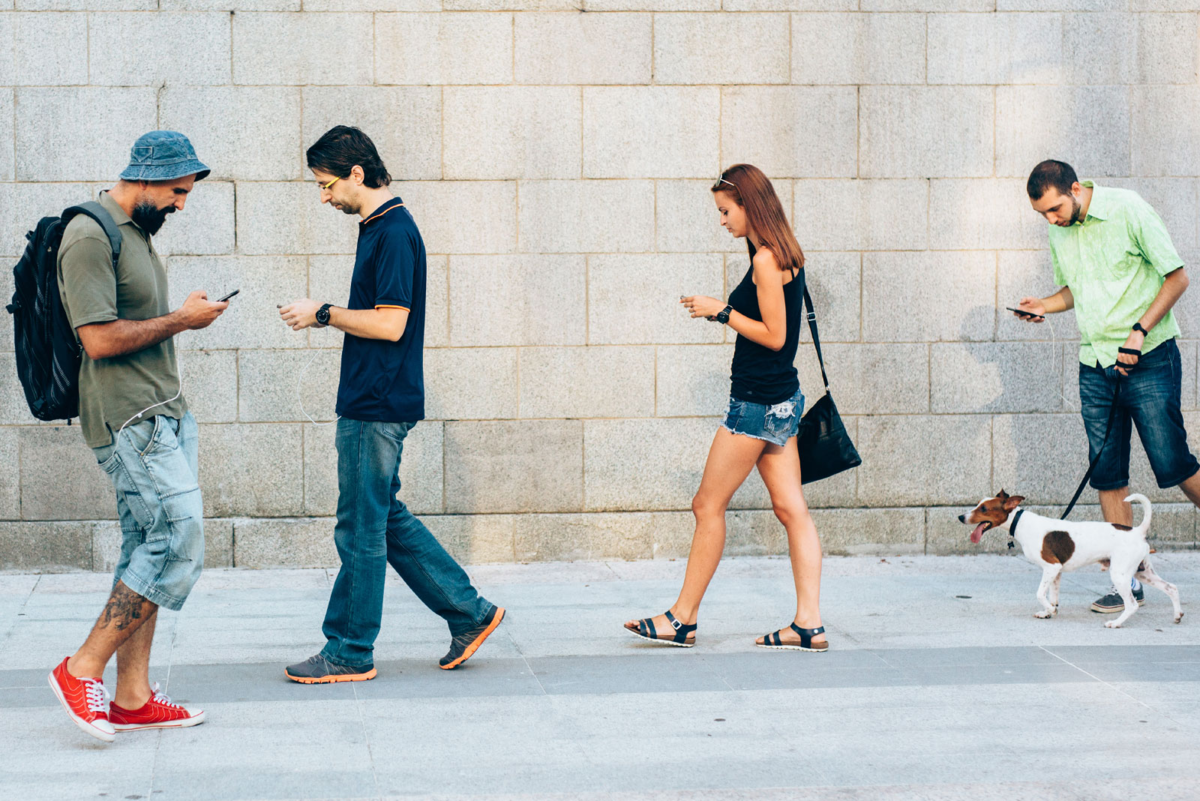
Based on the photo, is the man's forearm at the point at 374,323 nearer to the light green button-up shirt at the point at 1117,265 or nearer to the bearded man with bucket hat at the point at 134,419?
the bearded man with bucket hat at the point at 134,419

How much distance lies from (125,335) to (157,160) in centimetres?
57

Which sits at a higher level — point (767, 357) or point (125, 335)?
point (125, 335)

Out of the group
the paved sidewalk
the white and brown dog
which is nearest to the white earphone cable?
the paved sidewalk

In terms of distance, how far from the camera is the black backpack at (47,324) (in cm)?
386

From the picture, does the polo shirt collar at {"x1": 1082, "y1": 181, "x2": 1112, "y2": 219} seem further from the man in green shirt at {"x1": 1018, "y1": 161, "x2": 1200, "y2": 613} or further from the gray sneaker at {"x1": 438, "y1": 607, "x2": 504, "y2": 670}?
the gray sneaker at {"x1": 438, "y1": 607, "x2": 504, "y2": 670}

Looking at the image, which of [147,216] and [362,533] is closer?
[147,216]

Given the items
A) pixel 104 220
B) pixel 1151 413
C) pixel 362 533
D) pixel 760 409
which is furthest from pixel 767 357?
pixel 104 220

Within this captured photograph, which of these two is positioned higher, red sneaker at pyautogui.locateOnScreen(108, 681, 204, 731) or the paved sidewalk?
red sneaker at pyautogui.locateOnScreen(108, 681, 204, 731)

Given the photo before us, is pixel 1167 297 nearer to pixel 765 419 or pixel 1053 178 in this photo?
pixel 1053 178

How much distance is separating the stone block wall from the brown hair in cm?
179

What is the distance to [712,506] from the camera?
4.96m

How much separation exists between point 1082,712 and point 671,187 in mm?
3402

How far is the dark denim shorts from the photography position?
5.54 metres

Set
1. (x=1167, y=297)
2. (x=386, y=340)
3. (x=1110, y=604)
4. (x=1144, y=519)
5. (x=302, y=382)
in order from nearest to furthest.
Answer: (x=386, y=340) < (x=1144, y=519) < (x=1167, y=297) < (x=1110, y=604) < (x=302, y=382)
